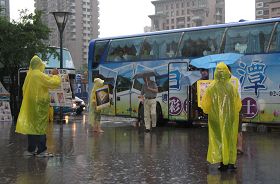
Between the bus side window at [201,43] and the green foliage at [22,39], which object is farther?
the green foliage at [22,39]

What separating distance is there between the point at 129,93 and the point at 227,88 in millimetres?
10946

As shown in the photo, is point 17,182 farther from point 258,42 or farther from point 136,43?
point 136,43

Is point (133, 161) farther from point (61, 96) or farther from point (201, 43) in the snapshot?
point (61, 96)

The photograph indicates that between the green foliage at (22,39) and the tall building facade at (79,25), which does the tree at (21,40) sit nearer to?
the green foliage at (22,39)

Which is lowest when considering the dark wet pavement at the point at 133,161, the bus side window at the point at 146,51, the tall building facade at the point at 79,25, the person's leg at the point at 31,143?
the dark wet pavement at the point at 133,161

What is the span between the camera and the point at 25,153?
34.2 ft

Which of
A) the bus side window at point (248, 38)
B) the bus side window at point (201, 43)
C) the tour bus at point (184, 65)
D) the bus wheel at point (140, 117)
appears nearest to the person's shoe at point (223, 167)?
the tour bus at point (184, 65)

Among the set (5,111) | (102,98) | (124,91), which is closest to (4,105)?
(5,111)

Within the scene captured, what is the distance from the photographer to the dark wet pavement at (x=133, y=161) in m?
7.60

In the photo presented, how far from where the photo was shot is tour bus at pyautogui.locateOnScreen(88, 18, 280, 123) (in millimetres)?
14781

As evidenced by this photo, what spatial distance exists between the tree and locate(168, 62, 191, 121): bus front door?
710 cm

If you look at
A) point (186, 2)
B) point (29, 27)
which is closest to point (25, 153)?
point (29, 27)

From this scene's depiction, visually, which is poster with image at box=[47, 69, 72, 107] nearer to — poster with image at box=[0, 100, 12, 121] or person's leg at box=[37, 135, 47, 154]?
poster with image at box=[0, 100, 12, 121]

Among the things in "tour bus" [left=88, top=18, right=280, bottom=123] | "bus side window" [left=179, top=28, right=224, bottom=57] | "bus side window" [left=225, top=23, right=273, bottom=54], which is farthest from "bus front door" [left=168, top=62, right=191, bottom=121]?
"bus side window" [left=225, top=23, right=273, bottom=54]
